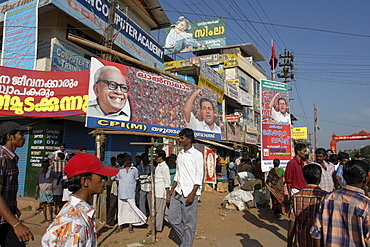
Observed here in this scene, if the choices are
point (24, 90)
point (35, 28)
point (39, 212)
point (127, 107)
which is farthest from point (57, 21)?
point (39, 212)

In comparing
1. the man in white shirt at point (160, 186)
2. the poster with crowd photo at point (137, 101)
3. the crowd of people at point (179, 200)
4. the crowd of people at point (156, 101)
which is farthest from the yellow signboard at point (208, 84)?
the crowd of people at point (179, 200)

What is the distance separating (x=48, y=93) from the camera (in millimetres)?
7703

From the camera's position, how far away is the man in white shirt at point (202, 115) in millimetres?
8812

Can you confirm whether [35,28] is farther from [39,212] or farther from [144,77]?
[39,212]

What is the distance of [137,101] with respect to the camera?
680cm

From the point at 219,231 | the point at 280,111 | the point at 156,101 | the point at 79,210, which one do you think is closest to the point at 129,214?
the point at 219,231

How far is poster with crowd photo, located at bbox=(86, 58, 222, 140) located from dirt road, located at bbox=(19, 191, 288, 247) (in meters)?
2.38

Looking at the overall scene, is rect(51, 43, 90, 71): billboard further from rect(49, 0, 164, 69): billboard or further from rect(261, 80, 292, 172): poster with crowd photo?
rect(261, 80, 292, 172): poster with crowd photo

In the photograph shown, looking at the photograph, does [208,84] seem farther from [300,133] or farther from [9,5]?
[300,133]

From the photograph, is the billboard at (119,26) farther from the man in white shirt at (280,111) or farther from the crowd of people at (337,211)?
the crowd of people at (337,211)

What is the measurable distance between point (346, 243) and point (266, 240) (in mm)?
3510

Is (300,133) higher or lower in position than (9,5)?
lower

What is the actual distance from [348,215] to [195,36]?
3061 cm

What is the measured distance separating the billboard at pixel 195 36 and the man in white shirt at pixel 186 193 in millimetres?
24908
